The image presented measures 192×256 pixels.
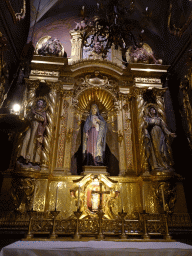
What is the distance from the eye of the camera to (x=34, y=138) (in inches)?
218

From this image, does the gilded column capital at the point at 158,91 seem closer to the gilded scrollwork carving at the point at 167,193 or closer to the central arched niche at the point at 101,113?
the central arched niche at the point at 101,113

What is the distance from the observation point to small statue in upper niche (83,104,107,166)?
597 cm

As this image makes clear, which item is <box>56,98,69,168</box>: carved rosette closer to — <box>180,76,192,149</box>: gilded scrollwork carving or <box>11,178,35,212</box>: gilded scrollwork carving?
<box>11,178,35,212</box>: gilded scrollwork carving

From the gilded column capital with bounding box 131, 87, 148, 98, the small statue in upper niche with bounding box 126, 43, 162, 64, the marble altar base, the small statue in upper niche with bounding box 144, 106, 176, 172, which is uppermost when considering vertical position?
the small statue in upper niche with bounding box 126, 43, 162, 64

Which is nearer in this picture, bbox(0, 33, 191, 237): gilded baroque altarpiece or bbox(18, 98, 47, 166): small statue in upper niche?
bbox(0, 33, 191, 237): gilded baroque altarpiece

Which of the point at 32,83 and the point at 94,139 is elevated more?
the point at 32,83

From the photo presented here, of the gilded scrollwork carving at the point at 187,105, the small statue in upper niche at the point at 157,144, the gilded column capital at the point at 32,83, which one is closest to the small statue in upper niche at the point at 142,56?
the gilded scrollwork carving at the point at 187,105

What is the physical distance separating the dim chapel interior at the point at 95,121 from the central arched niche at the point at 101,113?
0.03 metres

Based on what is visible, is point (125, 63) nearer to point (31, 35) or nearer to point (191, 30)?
point (191, 30)

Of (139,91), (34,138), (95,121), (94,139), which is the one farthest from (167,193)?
(34,138)

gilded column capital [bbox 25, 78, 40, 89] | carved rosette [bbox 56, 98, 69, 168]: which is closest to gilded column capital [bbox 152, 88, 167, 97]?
carved rosette [bbox 56, 98, 69, 168]

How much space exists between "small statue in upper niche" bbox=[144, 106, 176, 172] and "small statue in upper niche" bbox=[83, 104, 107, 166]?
129 cm

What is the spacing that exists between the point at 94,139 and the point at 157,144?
1.85 meters

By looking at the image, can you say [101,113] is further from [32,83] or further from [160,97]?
[32,83]
